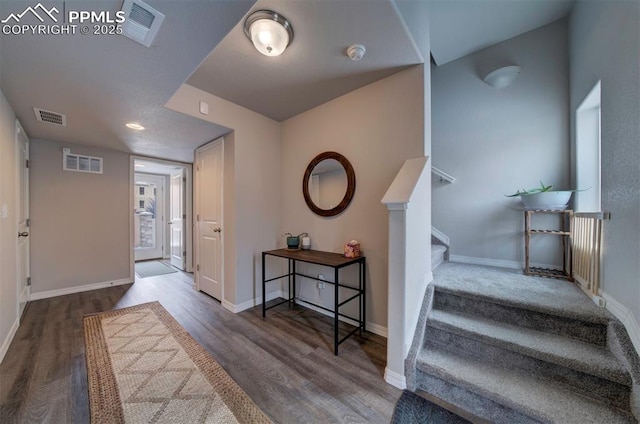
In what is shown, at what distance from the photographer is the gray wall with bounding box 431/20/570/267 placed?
260 centimetres

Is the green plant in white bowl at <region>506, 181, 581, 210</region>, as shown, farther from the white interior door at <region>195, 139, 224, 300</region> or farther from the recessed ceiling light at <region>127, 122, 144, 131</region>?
the recessed ceiling light at <region>127, 122, 144, 131</region>

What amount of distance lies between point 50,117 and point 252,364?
3181 millimetres

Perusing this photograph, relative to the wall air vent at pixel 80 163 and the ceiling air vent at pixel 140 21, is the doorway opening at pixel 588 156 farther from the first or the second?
the wall air vent at pixel 80 163

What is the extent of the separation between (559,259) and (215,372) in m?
3.58

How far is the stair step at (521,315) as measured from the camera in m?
1.49

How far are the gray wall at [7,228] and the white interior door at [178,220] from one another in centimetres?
236

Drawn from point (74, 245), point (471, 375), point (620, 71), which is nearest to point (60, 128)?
point (74, 245)

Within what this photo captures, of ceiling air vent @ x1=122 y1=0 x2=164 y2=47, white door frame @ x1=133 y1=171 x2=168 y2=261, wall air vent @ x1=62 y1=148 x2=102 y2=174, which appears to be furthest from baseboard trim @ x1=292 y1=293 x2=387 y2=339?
white door frame @ x1=133 y1=171 x2=168 y2=261

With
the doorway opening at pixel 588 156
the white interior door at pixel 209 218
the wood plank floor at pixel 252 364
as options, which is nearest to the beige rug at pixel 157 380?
the wood plank floor at pixel 252 364

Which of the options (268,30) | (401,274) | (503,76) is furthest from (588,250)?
(268,30)

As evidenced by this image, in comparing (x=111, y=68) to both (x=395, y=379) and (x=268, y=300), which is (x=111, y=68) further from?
(x=395, y=379)

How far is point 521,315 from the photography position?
1704 mm

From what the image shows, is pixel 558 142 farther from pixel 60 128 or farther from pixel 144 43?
pixel 60 128

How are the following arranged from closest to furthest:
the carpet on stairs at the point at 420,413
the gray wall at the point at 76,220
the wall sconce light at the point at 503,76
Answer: the carpet on stairs at the point at 420,413
the wall sconce light at the point at 503,76
the gray wall at the point at 76,220
